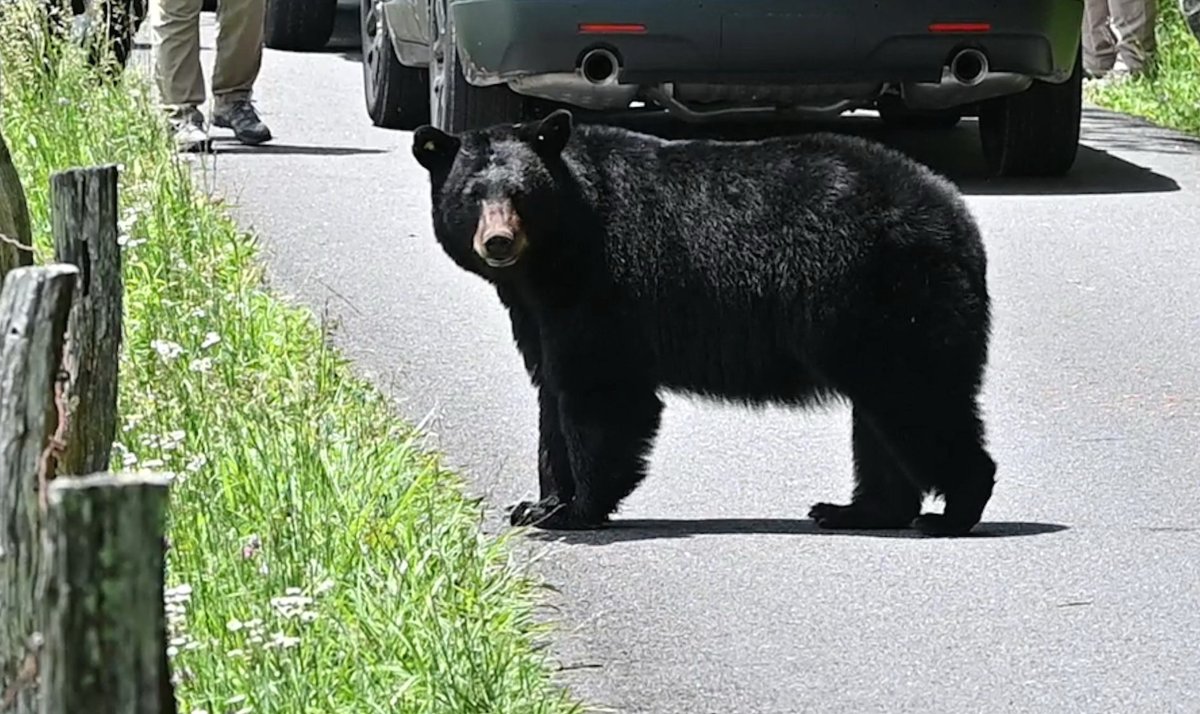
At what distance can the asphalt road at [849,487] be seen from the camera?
541cm

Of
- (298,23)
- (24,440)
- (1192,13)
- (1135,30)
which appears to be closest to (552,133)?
(24,440)

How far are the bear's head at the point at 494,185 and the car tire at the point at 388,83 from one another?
22.1ft

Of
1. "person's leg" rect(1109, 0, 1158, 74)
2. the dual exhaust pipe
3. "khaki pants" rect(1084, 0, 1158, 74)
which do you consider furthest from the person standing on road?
"person's leg" rect(1109, 0, 1158, 74)

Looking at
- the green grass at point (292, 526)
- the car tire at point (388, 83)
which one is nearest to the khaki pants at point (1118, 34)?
the car tire at point (388, 83)

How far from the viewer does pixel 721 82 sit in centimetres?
1099

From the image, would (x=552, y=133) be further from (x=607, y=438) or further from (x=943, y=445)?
(x=943, y=445)

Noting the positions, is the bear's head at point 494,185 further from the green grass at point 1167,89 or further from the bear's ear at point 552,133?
the green grass at point 1167,89

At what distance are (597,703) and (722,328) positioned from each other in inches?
61.8

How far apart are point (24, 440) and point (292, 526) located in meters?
2.82

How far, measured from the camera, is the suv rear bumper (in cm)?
1077

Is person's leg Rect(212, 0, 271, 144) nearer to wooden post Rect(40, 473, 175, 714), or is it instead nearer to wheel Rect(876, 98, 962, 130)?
wheel Rect(876, 98, 962, 130)

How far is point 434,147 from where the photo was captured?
6449 mm

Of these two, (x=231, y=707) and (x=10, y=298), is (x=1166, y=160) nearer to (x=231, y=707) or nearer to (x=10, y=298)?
(x=231, y=707)

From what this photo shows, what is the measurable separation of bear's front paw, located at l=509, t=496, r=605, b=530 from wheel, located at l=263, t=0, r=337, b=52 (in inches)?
418
